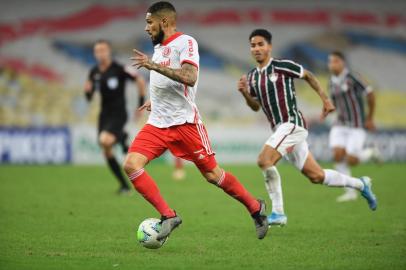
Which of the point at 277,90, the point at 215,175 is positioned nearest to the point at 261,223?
the point at 215,175

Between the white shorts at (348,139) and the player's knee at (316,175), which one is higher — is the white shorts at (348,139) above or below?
below

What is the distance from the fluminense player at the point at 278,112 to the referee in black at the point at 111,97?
4.76m

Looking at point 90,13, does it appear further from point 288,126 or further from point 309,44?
point 288,126

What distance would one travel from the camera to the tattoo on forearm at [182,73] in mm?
7469

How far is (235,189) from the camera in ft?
27.6

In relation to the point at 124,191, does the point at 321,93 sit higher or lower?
higher

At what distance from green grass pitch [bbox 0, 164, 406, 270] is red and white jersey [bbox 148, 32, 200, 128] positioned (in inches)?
52.0

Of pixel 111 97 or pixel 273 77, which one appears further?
pixel 111 97

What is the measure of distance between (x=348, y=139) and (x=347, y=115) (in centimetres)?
44

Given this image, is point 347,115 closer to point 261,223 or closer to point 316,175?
point 316,175

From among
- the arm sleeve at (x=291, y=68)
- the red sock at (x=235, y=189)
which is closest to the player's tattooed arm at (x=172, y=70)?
the red sock at (x=235, y=189)

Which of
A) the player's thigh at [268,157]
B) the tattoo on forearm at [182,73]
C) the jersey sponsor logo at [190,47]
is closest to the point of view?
the tattoo on forearm at [182,73]

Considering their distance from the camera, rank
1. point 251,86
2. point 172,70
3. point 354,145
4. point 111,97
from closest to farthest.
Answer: point 172,70 < point 251,86 < point 354,145 < point 111,97

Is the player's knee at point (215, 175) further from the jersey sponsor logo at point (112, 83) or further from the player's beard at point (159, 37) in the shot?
the jersey sponsor logo at point (112, 83)
